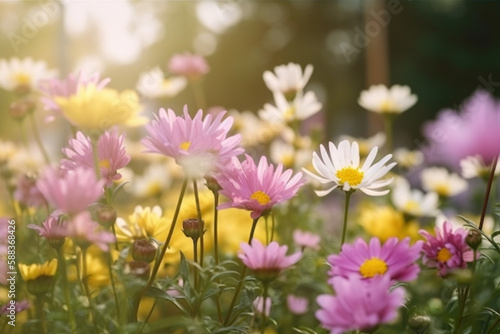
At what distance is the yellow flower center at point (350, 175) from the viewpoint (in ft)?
2.44

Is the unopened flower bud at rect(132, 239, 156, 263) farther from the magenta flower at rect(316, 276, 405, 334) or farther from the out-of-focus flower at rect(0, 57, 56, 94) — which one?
the out-of-focus flower at rect(0, 57, 56, 94)

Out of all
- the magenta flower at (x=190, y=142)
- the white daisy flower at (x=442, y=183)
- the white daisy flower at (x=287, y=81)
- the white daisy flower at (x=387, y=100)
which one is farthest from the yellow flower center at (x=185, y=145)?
the white daisy flower at (x=442, y=183)

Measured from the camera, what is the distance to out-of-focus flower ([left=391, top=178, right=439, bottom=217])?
1.49m

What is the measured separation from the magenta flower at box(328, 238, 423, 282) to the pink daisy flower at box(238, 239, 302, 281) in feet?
0.14

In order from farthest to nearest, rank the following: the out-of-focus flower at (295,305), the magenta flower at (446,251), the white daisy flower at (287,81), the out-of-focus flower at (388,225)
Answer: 1. the out-of-focus flower at (388,225)
2. the white daisy flower at (287,81)
3. the out-of-focus flower at (295,305)
4. the magenta flower at (446,251)

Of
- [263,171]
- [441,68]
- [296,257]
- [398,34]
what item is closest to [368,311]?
[296,257]

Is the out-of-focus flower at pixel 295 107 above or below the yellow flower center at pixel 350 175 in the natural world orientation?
above

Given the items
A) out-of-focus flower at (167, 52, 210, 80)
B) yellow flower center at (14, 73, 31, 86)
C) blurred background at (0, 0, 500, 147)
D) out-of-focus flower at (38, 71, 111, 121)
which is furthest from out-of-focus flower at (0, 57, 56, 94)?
blurred background at (0, 0, 500, 147)

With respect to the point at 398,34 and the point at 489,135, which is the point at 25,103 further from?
the point at 398,34

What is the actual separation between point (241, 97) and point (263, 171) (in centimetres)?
1059

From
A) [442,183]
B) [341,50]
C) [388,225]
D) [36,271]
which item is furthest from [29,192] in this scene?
[341,50]

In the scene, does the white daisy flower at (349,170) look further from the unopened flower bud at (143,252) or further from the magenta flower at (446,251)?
the unopened flower bud at (143,252)

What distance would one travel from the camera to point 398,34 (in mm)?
11305

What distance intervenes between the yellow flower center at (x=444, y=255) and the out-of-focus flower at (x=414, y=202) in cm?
71
